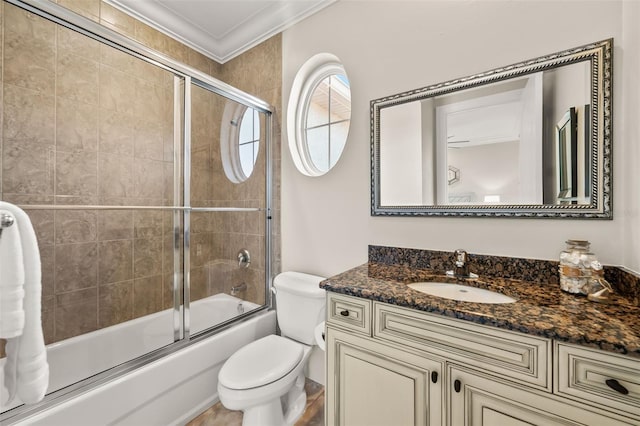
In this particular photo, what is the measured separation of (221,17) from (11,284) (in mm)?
2068

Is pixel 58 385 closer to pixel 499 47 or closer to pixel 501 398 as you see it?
pixel 501 398

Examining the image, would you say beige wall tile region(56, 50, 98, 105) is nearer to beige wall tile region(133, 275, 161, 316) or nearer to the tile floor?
beige wall tile region(133, 275, 161, 316)

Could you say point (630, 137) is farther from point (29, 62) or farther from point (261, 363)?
point (29, 62)

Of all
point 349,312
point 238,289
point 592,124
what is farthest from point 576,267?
point 238,289

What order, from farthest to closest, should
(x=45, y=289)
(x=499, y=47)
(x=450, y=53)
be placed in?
(x=45, y=289)
(x=450, y=53)
(x=499, y=47)

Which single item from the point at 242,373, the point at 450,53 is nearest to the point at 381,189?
the point at 450,53

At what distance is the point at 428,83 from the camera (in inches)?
52.9

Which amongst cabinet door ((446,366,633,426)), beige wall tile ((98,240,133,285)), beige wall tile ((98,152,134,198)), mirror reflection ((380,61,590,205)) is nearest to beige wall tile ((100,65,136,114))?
beige wall tile ((98,152,134,198))

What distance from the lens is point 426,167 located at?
135 centimetres

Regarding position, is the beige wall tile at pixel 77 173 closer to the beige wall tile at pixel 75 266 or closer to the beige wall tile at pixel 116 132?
the beige wall tile at pixel 116 132

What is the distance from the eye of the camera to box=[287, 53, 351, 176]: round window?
1856mm

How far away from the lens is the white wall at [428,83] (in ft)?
3.12

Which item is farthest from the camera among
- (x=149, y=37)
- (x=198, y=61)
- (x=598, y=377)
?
(x=198, y=61)

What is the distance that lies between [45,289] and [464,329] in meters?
2.11
